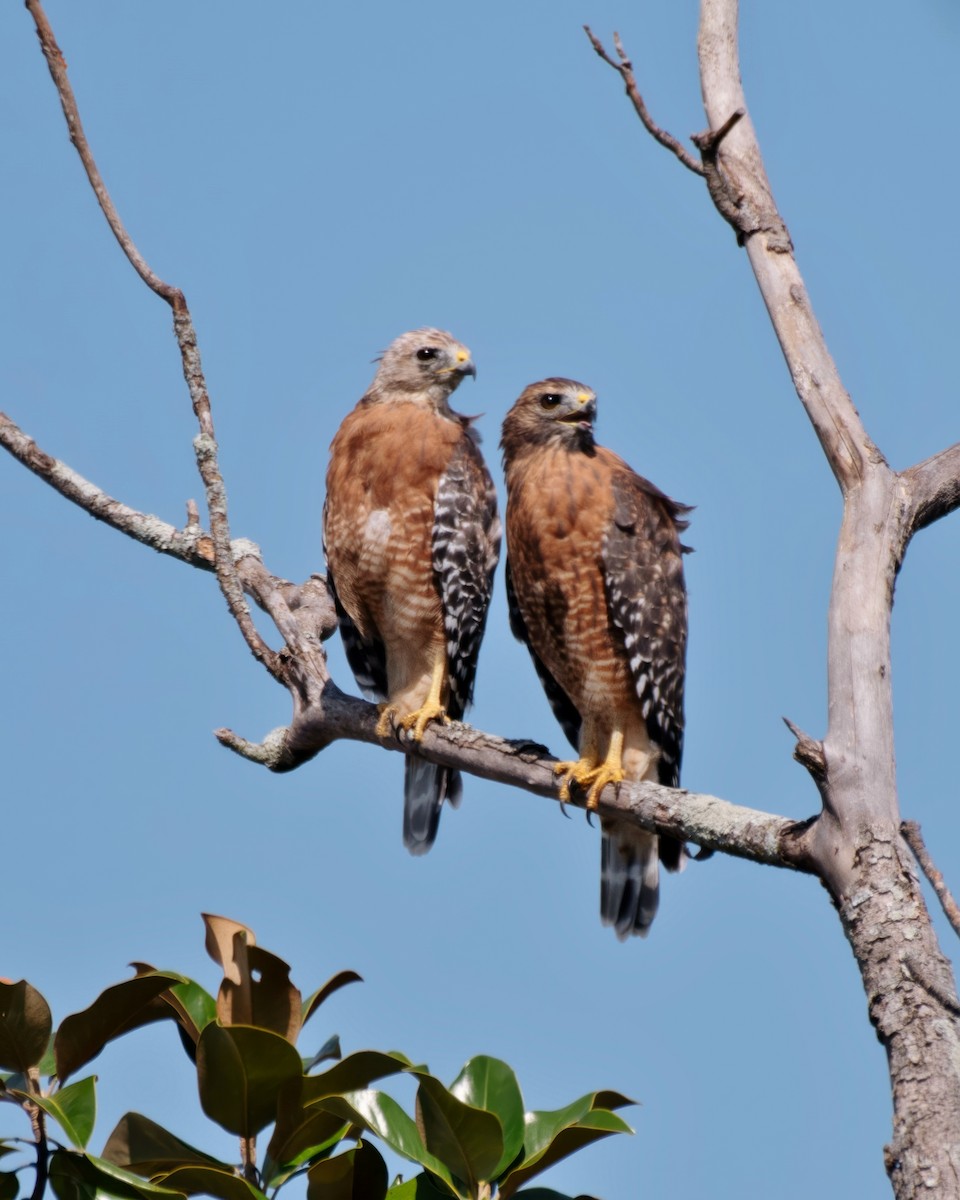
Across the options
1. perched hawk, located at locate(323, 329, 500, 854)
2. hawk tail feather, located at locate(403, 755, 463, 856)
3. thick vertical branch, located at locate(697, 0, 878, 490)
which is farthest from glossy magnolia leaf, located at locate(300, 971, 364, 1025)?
hawk tail feather, located at locate(403, 755, 463, 856)

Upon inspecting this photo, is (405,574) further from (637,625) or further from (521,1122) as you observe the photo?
(521,1122)

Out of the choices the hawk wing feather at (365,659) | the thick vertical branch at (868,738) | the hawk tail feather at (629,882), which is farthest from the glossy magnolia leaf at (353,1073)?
the hawk wing feather at (365,659)

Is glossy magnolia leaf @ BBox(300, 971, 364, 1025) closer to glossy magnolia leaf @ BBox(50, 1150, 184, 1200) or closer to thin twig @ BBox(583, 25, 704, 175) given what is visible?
glossy magnolia leaf @ BBox(50, 1150, 184, 1200)

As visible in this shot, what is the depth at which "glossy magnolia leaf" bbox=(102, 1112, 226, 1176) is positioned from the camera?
3348 mm

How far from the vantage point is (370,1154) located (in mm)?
3342

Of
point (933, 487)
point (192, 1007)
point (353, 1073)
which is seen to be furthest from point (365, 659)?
point (353, 1073)

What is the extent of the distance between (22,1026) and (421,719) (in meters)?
2.96

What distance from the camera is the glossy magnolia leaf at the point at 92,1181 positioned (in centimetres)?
308

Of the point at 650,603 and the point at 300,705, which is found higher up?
the point at 650,603

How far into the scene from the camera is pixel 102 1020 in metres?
3.37

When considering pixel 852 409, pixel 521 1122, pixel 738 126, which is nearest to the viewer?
pixel 521 1122

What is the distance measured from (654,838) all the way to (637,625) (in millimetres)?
1010

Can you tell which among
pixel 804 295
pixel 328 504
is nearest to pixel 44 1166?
pixel 804 295

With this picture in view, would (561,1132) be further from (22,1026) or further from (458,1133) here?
(22,1026)
